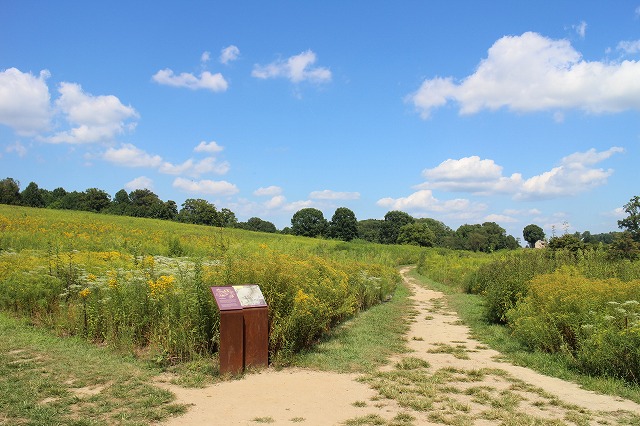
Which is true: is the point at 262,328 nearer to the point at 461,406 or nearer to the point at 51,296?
the point at 461,406

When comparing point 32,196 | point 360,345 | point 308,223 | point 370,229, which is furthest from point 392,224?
point 360,345

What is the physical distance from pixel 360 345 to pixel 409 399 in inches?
130

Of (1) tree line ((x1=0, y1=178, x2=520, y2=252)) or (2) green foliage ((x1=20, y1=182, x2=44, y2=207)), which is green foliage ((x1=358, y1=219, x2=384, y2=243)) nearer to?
(1) tree line ((x1=0, y1=178, x2=520, y2=252))

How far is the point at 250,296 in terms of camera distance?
7.28 m

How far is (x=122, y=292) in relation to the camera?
826 cm

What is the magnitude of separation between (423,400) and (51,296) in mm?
7918

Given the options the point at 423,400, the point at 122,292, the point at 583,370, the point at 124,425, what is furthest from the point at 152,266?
the point at 583,370

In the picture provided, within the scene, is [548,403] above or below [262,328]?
below

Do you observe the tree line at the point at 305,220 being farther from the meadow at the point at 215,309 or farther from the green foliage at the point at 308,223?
the meadow at the point at 215,309

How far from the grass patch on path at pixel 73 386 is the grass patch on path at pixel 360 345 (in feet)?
8.38

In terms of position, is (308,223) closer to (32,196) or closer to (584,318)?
(32,196)

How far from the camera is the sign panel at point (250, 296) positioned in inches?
280

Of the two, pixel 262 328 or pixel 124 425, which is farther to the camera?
pixel 262 328

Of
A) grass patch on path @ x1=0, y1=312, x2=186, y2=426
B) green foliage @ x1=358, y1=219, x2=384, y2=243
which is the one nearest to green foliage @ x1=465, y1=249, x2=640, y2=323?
grass patch on path @ x1=0, y1=312, x2=186, y2=426
